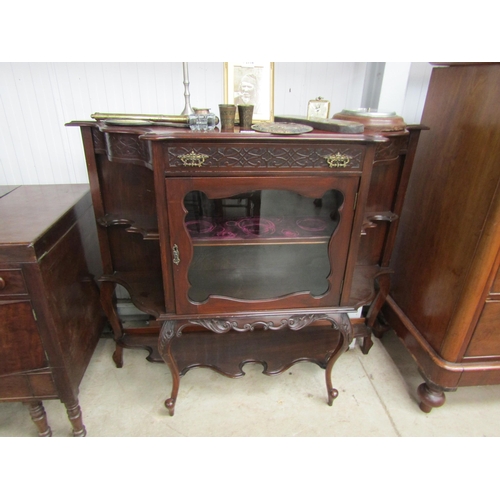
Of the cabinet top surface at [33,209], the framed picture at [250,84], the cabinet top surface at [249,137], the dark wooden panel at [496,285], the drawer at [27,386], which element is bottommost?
the drawer at [27,386]

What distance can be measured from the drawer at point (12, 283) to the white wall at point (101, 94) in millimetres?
614

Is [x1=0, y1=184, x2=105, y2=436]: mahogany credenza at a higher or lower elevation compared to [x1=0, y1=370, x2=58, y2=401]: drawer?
higher

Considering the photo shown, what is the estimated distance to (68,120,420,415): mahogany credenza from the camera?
30.3 inches

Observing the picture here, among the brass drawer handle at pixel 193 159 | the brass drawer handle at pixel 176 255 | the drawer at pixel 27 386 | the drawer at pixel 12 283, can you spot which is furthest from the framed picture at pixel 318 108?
the drawer at pixel 27 386

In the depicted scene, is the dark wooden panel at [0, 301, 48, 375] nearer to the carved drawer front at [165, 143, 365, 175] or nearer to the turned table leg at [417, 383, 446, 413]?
the carved drawer front at [165, 143, 365, 175]

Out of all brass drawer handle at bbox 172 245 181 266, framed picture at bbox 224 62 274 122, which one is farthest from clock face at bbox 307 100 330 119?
brass drawer handle at bbox 172 245 181 266

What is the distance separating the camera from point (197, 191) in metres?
0.81

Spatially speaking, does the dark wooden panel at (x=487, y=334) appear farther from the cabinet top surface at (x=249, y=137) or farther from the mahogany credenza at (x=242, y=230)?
the cabinet top surface at (x=249, y=137)

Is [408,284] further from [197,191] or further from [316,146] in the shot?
[197,191]

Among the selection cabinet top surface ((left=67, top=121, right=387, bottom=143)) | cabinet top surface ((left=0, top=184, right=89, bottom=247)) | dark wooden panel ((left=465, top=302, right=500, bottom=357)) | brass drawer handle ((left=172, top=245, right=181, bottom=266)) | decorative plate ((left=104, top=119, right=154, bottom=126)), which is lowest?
dark wooden panel ((left=465, top=302, right=500, bottom=357))

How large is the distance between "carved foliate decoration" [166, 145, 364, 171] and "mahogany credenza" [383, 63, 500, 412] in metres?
0.39

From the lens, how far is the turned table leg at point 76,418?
1.00 metres

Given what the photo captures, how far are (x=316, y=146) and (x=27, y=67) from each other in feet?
3.53

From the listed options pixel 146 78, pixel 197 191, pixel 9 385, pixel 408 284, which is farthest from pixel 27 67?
pixel 408 284
